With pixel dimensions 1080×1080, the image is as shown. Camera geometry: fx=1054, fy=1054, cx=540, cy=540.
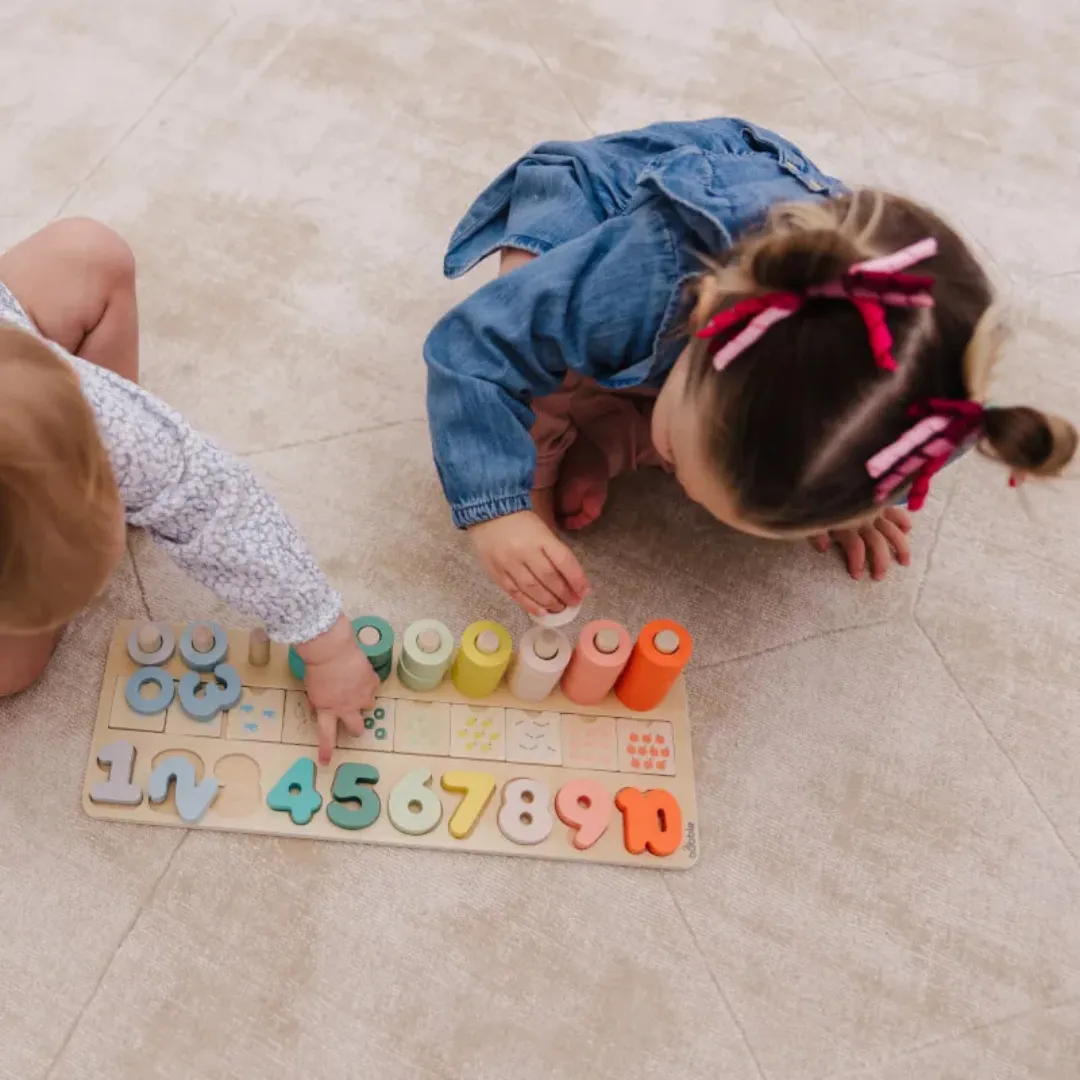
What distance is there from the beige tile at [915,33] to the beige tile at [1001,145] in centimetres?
3

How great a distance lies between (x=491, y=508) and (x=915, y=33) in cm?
94

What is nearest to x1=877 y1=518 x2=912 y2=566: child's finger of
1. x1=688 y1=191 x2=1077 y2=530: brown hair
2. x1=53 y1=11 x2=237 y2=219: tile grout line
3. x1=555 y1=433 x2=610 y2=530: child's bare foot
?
x1=555 y1=433 x2=610 y2=530: child's bare foot

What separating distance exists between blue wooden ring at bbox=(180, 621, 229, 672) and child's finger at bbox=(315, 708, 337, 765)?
3.5 inches

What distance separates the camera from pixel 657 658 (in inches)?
29.8

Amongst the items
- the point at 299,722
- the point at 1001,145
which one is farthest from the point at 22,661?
the point at 1001,145

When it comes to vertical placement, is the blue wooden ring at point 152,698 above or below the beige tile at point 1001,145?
below

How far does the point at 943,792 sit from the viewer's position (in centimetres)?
85

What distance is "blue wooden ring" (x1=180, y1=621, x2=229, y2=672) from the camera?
0.79 metres

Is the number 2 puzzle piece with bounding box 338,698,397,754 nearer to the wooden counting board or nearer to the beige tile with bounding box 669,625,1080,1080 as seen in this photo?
the wooden counting board

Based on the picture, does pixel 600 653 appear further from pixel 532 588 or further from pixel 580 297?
pixel 580 297

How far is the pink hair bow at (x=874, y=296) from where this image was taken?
1.73ft

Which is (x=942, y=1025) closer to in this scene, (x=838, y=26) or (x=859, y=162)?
(x=859, y=162)

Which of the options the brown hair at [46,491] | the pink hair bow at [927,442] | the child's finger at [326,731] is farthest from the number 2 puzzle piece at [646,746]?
the brown hair at [46,491]

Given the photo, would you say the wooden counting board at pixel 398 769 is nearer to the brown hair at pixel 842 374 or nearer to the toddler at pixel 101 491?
the toddler at pixel 101 491
